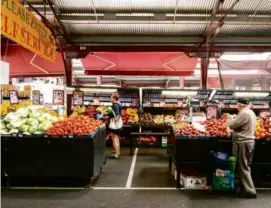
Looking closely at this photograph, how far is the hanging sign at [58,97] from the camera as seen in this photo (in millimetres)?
12062

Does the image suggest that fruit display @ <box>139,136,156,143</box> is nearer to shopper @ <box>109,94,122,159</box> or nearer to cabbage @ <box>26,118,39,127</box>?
shopper @ <box>109,94,122,159</box>

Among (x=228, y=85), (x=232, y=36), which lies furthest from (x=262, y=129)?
(x=228, y=85)

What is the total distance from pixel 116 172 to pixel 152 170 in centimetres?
87

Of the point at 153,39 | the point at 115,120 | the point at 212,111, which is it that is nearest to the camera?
the point at 115,120

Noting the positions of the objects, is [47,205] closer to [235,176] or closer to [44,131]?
[44,131]

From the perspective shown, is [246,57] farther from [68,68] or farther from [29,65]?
[29,65]

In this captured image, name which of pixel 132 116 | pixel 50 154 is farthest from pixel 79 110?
pixel 50 154

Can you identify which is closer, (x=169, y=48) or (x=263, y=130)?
(x=263, y=130)

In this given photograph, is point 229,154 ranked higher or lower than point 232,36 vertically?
lower

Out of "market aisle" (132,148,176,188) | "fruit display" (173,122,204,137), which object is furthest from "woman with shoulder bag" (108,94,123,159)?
"fruit display" (173,122,204,137)

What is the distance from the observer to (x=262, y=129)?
6.40 meters

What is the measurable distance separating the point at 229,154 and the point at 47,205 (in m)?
3.42

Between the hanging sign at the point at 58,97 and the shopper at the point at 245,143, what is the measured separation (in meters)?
7.60

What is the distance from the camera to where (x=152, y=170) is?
26.0 ft
